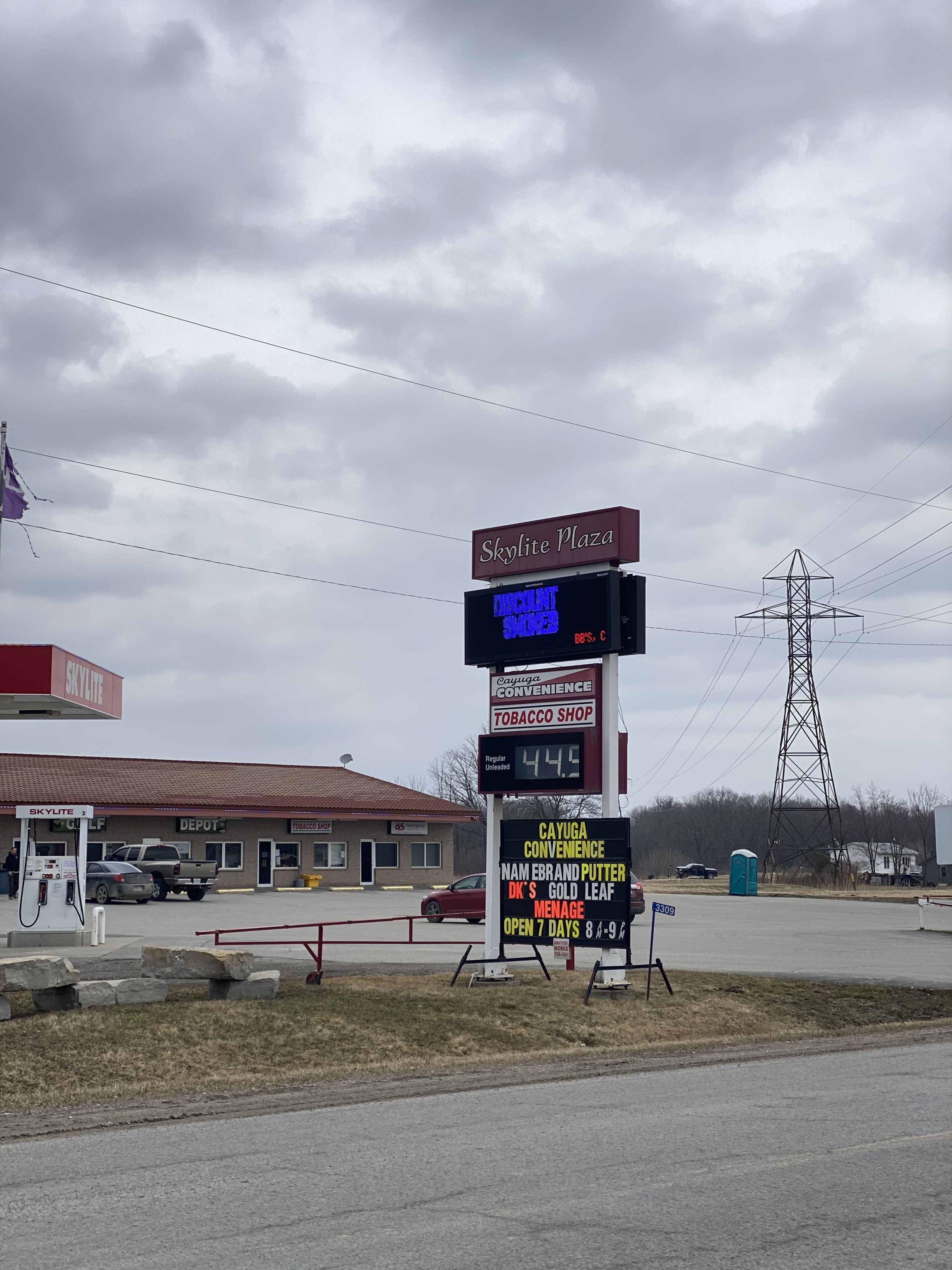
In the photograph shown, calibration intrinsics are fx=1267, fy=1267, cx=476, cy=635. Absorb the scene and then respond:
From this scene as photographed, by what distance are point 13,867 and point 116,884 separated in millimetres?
6104

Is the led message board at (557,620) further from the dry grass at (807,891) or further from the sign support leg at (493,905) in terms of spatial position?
the dry grass at (807,891)

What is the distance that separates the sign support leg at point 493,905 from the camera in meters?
18.5

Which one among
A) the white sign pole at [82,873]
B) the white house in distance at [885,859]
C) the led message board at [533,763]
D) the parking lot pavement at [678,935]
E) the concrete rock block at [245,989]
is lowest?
the white house in distance at [885,859]

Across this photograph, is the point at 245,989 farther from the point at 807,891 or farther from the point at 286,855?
the point at 807,891

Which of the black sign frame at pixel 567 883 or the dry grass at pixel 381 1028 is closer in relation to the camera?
the dry grass at pixel 381 1028

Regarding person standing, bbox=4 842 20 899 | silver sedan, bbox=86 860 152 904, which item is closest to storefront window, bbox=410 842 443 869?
person standing, bbox=4 842 20 899

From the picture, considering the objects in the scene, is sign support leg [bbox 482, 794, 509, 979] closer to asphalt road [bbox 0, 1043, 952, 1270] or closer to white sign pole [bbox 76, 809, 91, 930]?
asphalt road [bbox 0, 1043, 952, 1270]

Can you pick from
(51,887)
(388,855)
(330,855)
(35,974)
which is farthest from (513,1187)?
(388,855)

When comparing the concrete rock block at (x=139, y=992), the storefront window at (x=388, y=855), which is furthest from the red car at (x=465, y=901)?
the storefront window at (x=388, y=855)

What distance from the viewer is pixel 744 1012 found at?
17.4 metres

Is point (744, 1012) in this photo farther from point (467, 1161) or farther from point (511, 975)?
point (467, 1161)

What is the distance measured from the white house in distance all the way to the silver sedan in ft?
217

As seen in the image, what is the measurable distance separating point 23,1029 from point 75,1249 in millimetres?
7837

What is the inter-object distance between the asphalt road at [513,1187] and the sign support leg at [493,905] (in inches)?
281
